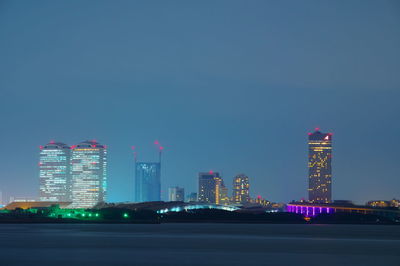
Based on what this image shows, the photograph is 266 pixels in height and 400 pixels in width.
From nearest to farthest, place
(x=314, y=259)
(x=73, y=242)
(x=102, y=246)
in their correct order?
(x=314, y=259)
(x=102, y=246)
(x=73, y=242)

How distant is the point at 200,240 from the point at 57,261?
4205 cm

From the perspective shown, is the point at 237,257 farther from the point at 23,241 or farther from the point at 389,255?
the point at 23,241

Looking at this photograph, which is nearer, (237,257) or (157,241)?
(237,257)

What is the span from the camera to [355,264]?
80.6 metres

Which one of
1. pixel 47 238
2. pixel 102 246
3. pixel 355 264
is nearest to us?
pixel 355 264

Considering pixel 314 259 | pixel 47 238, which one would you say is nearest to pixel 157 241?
pixel 47 238

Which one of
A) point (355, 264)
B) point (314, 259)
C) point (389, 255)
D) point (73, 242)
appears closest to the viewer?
point (355, 264)

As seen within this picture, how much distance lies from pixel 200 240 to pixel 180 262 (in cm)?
3836

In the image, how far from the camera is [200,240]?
4742 inches

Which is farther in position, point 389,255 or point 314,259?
point 389,255

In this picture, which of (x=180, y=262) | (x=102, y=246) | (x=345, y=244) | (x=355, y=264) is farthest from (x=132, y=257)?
(x=345, y=244)

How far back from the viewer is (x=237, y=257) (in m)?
87.1

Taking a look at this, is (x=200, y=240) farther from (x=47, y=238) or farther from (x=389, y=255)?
(x=389, y=255)

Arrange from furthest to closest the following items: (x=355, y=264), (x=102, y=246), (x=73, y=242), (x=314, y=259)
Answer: (x=73, y=242) < (x=102, y=246) < (x=314, y=259) < (x=355, y=264)
